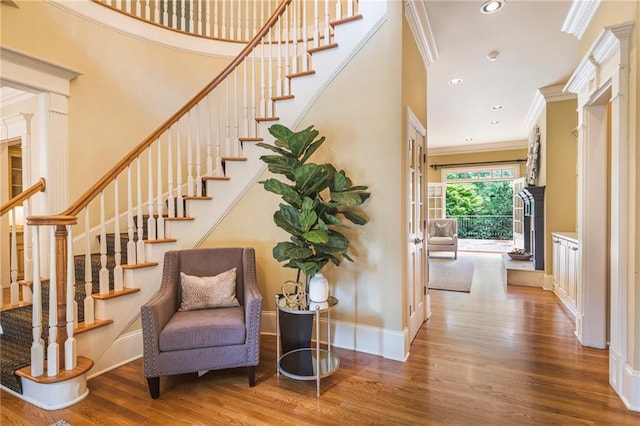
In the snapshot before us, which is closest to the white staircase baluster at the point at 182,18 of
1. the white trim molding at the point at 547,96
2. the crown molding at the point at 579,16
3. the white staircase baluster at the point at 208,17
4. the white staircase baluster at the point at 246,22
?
the white staircase baluster at the point at 208,17

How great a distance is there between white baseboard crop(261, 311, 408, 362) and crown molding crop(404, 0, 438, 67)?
8.87 ft

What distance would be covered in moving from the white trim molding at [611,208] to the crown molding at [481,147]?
235 inches

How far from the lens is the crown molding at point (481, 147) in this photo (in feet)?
27.2

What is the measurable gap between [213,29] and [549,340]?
5461 millimetres

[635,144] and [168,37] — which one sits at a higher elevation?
[168,37]

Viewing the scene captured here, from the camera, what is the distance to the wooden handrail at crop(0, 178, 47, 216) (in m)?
2.59

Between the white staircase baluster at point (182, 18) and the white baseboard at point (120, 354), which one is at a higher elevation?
the white staircase baluster at point (182, 18)

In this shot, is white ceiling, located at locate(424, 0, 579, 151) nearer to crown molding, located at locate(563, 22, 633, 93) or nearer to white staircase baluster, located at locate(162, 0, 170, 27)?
crown molding, located at locate(563, 22, 633, 93)

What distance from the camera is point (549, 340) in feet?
9.86

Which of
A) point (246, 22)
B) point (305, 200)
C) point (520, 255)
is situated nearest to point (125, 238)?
point (305, 200)

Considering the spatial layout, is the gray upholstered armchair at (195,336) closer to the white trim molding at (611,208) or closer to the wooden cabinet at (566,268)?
→ the white trim molding at (611,208)

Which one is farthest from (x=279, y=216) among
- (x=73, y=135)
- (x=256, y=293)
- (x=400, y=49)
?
(x=73, y=135)

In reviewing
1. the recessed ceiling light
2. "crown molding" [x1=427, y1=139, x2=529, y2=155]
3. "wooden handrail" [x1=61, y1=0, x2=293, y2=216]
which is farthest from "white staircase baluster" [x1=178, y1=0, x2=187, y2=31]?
"crown molding" [x1=427, y1=139, x2=529, y2=155]

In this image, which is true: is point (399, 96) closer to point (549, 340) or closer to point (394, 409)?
point (394, 409)
